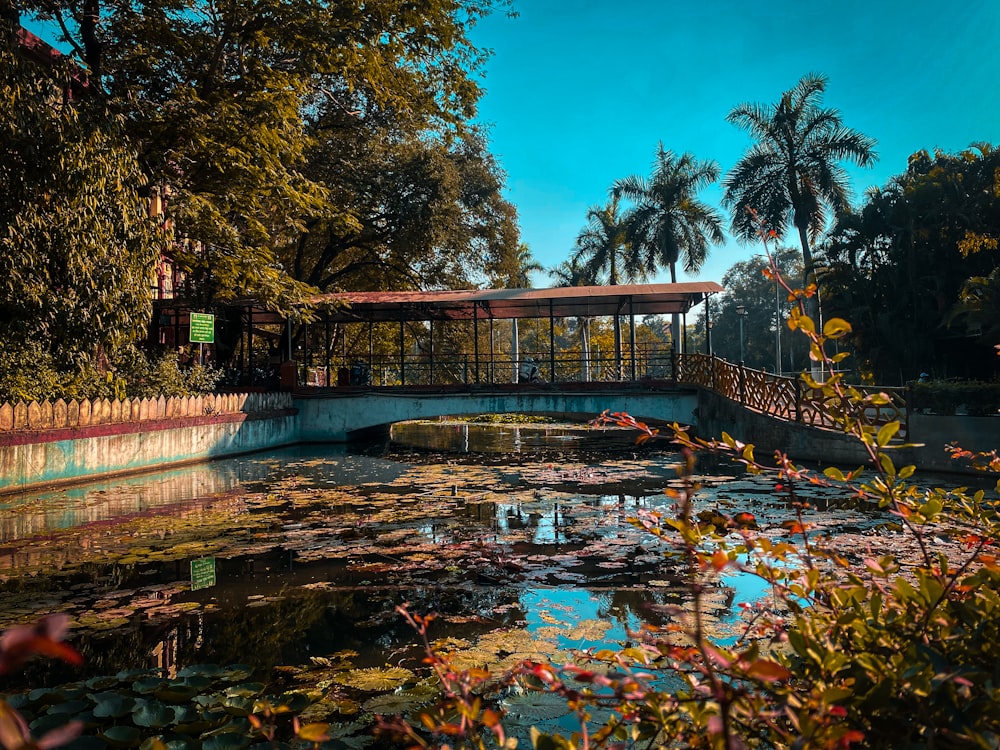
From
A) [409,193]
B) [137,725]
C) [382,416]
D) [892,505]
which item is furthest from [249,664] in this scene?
[409,193]

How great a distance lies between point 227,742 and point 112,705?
83cm

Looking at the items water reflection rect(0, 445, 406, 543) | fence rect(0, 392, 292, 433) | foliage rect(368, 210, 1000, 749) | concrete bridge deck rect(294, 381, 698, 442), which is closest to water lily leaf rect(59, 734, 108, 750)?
foliage rect(368, 210, 1000, 749)

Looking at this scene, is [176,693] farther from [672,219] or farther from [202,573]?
[672,219]

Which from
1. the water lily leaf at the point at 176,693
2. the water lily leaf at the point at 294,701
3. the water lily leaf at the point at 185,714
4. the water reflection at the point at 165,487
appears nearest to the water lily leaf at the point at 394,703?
the water lily leaf at the point at 294,701

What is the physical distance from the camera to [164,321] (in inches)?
837

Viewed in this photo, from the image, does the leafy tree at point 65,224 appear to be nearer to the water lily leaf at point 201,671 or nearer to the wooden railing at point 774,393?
the water lily leaf at point 201,671

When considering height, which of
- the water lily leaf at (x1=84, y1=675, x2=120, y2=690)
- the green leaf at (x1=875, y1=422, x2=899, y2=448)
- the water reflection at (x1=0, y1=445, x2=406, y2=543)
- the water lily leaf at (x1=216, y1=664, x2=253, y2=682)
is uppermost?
the green leaf at (x1=875, y1=422, x2=899, y2=448)

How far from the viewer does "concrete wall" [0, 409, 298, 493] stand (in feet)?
35.5

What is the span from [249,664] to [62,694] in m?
0.96

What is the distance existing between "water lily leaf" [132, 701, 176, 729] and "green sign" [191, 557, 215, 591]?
2.52 meters

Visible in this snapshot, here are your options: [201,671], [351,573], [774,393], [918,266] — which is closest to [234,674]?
[201,671]

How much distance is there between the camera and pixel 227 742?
8.97 ft

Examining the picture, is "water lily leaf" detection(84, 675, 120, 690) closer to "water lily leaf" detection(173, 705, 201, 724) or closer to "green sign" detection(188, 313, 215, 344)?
"water lily leaf" detection(173, 705, 201, 724)

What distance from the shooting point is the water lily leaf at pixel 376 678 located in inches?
139
